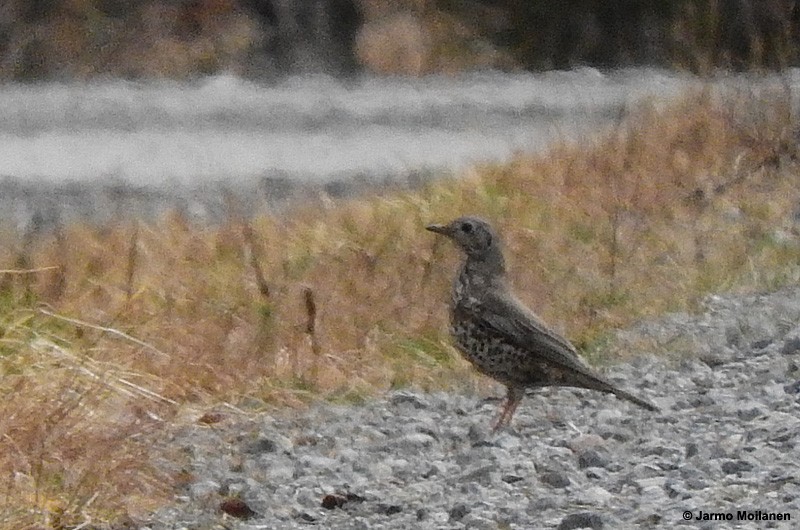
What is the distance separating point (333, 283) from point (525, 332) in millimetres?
1834

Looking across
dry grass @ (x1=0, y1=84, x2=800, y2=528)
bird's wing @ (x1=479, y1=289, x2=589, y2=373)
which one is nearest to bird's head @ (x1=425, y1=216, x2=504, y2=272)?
bird's wing @ (x1=479, y1=289, x2=589, y2=373)

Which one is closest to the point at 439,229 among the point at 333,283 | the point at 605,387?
the point at 605,387

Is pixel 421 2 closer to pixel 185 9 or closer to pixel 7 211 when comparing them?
pixel 185 9

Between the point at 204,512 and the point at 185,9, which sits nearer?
the point at 204,512

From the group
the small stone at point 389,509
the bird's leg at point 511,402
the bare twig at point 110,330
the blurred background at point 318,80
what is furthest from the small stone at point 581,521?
the blurred background at point 318,80

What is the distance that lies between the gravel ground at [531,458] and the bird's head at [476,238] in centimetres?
53

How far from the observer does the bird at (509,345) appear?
248 inches

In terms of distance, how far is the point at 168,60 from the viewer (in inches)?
662

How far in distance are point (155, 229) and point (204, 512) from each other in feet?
13.2

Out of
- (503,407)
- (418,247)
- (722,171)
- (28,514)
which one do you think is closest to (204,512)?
(28,514)

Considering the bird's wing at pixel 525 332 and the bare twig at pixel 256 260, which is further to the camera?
the bare twig at pixel 256 260

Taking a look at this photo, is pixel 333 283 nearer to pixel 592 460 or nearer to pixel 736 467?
pixel 592 460

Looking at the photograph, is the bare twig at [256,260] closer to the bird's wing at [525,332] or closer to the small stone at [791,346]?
the bird's wing at [525,332]

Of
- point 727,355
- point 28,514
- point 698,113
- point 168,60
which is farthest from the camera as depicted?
point 168,60
